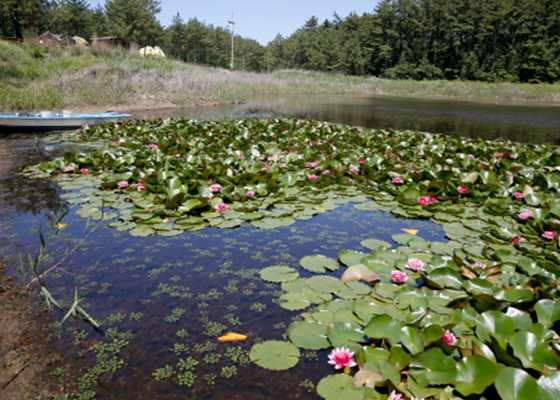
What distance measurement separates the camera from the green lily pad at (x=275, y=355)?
Answer: 1535mm

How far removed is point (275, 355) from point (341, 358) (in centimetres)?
29

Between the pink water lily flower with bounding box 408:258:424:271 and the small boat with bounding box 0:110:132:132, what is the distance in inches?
293

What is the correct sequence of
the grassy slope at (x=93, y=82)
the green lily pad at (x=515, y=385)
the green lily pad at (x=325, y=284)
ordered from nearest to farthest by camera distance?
the green lily pad at (x=515, y=385), the green lily pad at (x=325, y=284), the grassy slope at (x=93, y=82)

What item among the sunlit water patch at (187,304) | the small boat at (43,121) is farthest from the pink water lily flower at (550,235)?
the small boat at (43,121)

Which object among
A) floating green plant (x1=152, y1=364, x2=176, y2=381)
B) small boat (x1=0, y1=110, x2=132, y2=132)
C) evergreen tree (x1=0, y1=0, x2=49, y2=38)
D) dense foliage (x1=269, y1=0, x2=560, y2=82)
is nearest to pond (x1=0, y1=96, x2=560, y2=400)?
floating green plant (x1=152, y1=364, x2=176, y2=381)

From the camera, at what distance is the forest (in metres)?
39.2

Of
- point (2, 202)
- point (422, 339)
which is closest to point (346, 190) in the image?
point (422, 339)

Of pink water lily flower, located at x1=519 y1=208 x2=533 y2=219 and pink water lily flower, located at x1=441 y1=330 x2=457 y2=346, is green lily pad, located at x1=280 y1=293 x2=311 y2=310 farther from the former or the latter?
pink water lily flower, located at x1=519 y1=208 x2=533 y2=219

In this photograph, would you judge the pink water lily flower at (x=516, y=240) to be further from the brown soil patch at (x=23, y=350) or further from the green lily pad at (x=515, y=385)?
the brown soil patch at (x=23, y=350)

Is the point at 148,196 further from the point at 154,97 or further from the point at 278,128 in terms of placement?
the point at 154,97

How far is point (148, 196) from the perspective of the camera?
3434 mm

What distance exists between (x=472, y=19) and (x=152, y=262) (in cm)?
5156

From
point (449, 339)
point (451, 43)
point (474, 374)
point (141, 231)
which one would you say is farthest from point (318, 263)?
point (451, 43)

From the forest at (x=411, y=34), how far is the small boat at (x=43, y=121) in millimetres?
38348
